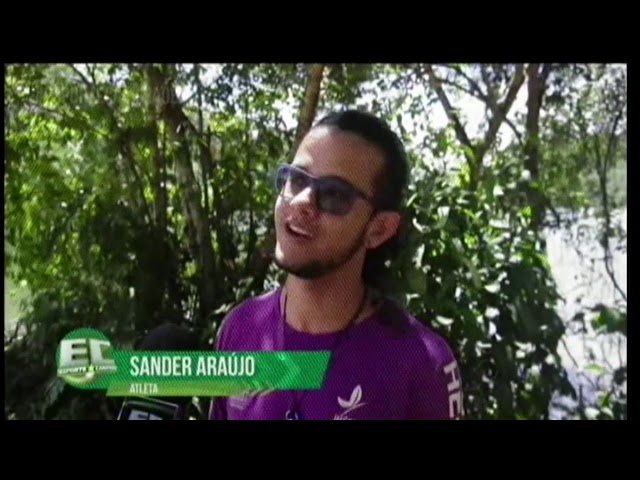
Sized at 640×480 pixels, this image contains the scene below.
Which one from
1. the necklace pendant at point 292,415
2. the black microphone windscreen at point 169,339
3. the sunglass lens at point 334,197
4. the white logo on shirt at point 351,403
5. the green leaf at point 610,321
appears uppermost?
the sunglass lens at point 334,197

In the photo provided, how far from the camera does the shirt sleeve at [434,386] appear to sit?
2088mm

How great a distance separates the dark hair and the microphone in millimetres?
517

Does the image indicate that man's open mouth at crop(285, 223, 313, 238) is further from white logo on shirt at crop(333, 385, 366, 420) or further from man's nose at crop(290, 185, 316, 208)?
white logo on shirt at crop(333, 385, 366, 420)

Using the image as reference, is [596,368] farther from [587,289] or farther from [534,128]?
[534,128]

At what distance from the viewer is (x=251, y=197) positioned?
7.43 ft

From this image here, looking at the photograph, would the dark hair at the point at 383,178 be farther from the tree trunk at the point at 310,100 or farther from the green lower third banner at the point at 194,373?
the green lower third banner at the point at 194,373

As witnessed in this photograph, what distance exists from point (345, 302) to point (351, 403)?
0.84ft

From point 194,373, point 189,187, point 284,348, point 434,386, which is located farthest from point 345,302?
point 189,187

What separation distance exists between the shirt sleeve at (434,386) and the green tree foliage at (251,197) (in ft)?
0.33

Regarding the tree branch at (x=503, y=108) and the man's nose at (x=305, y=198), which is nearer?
the man's nose at (x=305, y=198)

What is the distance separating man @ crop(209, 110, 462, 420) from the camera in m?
2.10

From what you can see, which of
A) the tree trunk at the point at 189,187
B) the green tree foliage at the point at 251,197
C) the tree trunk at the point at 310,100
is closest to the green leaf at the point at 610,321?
the green tree foliage at the point at 251,197
